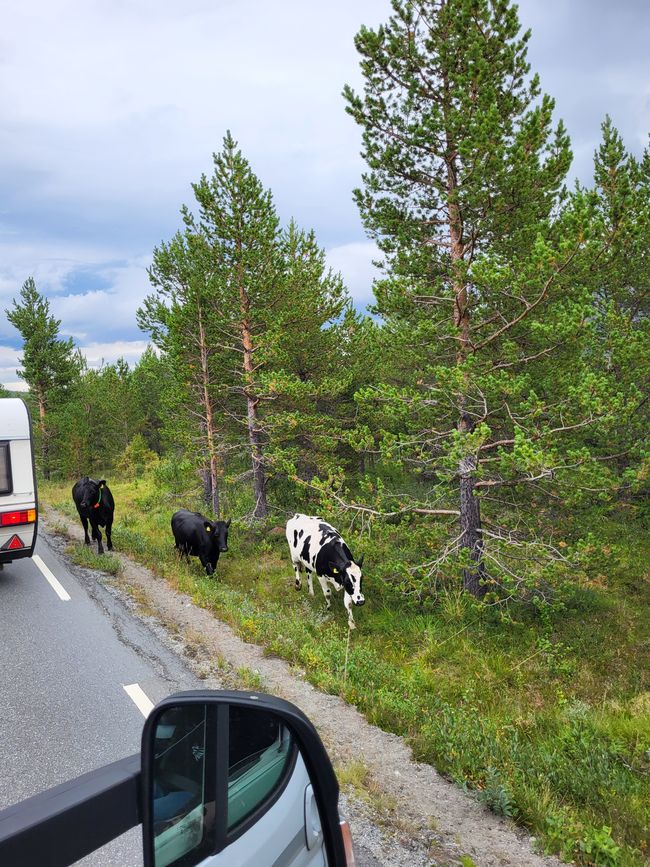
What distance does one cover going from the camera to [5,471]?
973cm

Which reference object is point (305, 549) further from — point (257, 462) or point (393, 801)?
point (393, 801)

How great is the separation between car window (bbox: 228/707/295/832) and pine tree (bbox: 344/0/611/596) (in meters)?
6.71

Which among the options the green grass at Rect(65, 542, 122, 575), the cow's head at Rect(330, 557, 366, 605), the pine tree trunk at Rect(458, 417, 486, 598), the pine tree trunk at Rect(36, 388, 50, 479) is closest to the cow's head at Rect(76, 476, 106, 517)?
the green grass at Rect(65, 542, 122, 575)

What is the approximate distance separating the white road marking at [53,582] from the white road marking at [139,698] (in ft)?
13.1

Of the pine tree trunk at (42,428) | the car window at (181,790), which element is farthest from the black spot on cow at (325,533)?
the pine tree trunk at (42,428)

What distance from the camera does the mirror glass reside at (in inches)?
67.9

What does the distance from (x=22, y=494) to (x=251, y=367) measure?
8.50 m

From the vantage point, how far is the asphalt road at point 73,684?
4.72 m

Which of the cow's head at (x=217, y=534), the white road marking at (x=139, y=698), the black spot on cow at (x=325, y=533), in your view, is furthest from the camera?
the cow's head at (x=217, y=534)

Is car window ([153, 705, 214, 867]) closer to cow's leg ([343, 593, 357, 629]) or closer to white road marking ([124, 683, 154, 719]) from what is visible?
white road marking ([124, 683, 154, 719])

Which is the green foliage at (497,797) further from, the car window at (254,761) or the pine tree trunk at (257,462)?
the pine tree trunk at (257,462)

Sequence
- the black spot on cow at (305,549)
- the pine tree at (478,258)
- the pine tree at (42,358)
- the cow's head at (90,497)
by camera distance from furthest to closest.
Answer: the pine tree at (42,358), the cow's head at (90,497), the black spot on cow at (305,549), the pine tree at (478,258)

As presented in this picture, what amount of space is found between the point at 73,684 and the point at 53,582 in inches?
190

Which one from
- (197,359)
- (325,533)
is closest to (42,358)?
(197,359)
